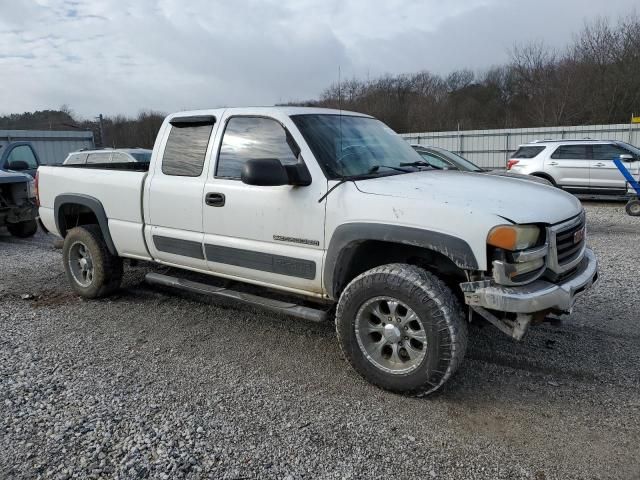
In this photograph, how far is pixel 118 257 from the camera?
5574 millimetres

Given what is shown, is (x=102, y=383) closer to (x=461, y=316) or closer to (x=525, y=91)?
(x=461, y=316)

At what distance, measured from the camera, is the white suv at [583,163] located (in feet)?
44.6

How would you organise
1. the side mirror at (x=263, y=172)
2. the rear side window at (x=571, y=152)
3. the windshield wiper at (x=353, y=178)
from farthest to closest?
the rear side window at (x=571, y=152)
the windshield wiper at (x=353, y=178)
the side mirror at (x=263, y=172)

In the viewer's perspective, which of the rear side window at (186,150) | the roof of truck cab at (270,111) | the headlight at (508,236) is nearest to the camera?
the headlight at (508,236)

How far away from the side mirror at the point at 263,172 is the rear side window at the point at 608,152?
42.6 ft

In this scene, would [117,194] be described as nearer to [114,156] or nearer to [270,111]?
[270,111]

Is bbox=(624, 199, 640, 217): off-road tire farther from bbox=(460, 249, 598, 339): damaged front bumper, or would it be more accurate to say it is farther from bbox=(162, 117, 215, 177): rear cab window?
bbox=(162, 117, 215, 177): rear cab window

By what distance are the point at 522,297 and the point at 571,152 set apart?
13015mm

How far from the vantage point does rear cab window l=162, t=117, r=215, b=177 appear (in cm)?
448

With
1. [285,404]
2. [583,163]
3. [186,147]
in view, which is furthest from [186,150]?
[583,163]

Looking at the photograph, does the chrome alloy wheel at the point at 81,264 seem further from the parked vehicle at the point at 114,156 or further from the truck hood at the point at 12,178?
the parked vehicle at the point at 114,156

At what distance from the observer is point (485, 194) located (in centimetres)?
339

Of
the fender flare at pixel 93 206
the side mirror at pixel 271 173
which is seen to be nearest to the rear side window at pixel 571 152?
the side mirror at pixel 271 173

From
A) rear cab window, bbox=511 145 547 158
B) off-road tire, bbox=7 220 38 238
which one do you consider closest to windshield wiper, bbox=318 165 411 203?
off-road tire, bbox=7 220 38 238
